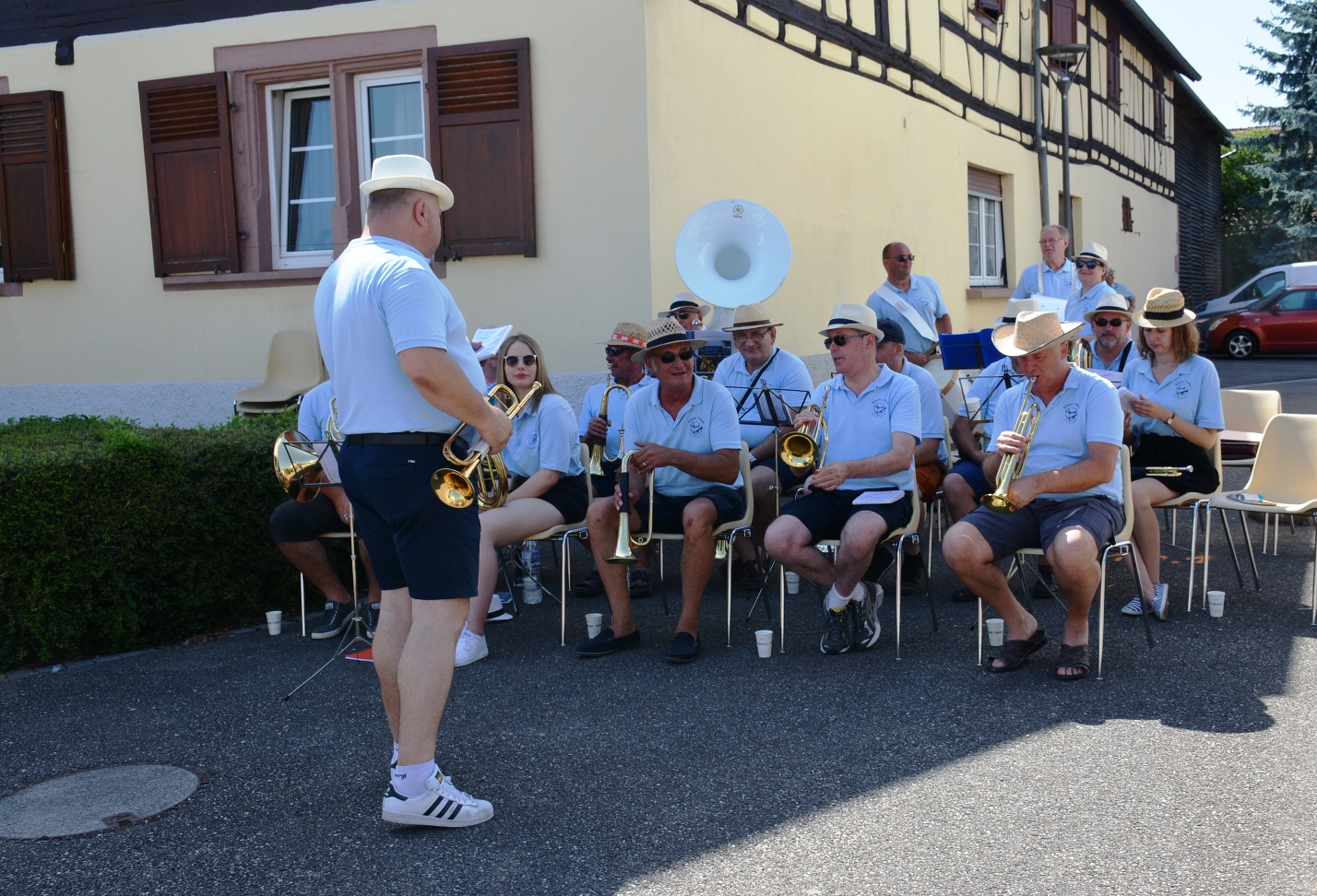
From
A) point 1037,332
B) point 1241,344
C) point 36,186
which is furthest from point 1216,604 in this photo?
point 1241,344

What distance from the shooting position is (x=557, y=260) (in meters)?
8.62

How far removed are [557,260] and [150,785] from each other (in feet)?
17.2

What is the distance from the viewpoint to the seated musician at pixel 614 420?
6496 millimetres

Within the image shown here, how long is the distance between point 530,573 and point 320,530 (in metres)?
1.16

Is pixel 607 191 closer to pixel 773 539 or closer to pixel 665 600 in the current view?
pixel 665 600

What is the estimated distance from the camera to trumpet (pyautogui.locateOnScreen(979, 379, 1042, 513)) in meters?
4.91

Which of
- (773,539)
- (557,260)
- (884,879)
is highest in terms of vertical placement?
(557,260)

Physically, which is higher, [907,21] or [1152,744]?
[907,21]

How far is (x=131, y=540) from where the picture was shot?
5.60 meters

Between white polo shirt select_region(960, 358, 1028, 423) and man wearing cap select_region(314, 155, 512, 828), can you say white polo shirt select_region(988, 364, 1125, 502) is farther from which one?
man wearing cap select_region(314, 155, 512, 828)

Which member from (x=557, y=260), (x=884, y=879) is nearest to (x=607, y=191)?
(x=557, y=260)

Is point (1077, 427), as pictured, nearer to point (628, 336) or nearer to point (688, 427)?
point (688, 427)

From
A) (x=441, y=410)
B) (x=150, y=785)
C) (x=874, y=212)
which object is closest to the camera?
(x=441, y=410)

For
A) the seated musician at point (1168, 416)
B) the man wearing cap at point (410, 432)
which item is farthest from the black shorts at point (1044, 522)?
the man wearing cap at point (410, 432)
